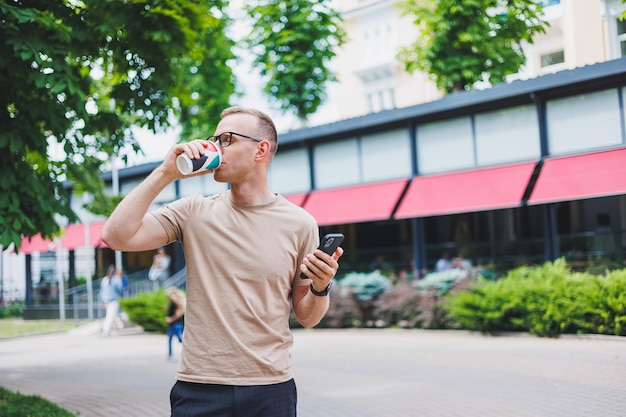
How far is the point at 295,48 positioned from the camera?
29578 millimetres

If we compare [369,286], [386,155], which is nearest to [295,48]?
[386,155]

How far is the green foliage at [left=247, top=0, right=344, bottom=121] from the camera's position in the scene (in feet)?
95.9

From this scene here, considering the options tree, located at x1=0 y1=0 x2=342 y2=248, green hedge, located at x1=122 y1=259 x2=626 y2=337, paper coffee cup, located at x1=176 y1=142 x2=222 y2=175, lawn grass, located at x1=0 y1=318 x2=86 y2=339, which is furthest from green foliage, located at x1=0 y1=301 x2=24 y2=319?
paper coffee cup, located at x1=176 y1=142 x2=222 y2=175

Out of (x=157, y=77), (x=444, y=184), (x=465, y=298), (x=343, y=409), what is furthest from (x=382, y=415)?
(x=444, y=184)

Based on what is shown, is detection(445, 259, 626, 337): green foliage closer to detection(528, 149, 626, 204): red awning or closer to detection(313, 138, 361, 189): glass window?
detection(528, 149, 626, 204): red awning

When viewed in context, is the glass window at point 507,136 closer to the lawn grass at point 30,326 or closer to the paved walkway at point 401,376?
the paved walkway at point 401,376

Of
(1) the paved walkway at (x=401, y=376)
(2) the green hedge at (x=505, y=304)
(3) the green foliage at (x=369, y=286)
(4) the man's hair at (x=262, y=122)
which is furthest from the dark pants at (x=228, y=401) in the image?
(3) the green foliage at (x=369, y=286)

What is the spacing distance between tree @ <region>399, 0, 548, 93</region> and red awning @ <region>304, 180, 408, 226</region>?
4.76 meters

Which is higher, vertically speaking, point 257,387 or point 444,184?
point 444,184

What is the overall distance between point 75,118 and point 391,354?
7.42 meters

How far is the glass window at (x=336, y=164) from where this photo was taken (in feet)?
78.8

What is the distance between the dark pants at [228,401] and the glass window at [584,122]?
16.3 meters

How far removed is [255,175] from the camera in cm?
311

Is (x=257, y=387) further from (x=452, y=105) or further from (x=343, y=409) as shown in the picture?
(x=452, y=105)
